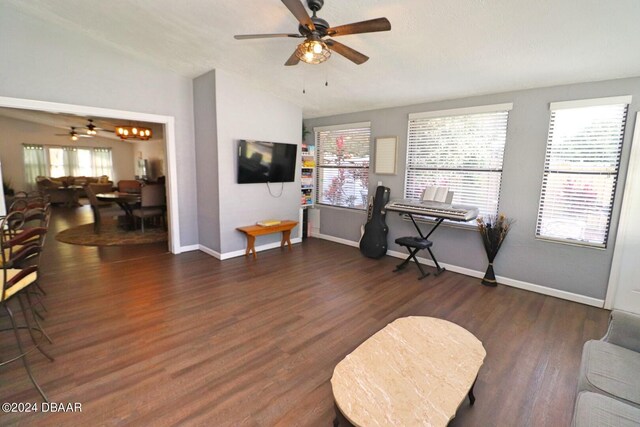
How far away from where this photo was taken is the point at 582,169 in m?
3.18

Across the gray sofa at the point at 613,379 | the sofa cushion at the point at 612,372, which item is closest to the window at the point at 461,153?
the gray sofa at the point at 613,379

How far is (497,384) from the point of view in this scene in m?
2.01

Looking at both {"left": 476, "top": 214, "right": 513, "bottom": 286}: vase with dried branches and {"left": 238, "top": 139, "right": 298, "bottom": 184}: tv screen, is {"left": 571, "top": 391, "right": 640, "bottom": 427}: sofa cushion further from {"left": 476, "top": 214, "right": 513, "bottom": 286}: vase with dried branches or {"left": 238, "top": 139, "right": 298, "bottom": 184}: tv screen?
{"left": 238, "top": 139, "right": 298, "bottom": 184}: tv screen

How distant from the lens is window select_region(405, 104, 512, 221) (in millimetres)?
3766

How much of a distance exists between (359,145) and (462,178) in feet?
6.17

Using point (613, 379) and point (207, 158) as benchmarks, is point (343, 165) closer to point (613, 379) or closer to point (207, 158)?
point (207, 158)

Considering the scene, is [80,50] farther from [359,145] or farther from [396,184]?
[396,184]

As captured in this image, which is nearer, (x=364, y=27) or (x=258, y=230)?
(x=364, y=27)

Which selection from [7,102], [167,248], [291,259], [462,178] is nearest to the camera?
[7,102]

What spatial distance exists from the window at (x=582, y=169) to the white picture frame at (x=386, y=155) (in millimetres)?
1953

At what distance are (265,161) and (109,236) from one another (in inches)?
138

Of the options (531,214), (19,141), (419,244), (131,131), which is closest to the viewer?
(531,214)

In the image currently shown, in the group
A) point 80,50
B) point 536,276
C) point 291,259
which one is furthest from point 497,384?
point 80,50

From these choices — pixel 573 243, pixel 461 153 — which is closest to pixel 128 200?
pixel 461 153
